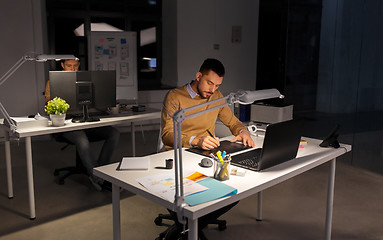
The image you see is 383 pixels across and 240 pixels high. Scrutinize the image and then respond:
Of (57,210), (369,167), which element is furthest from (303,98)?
(57,210)

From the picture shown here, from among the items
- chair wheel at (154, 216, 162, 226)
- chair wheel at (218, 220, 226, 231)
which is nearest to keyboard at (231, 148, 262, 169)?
chair wheel at (218, 220, 226, 231)

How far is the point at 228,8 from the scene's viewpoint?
21.5ft

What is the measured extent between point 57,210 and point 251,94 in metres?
2.16

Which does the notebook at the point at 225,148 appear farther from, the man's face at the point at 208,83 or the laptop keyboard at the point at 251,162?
the man's face at the point at 208,83

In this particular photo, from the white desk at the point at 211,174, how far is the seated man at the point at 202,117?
16cm

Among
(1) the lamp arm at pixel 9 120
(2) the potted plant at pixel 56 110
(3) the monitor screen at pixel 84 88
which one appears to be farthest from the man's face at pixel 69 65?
(1) the lamp arm at pixel 9 120

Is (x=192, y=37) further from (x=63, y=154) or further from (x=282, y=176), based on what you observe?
(x=282, y=176)

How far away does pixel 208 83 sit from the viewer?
251cm

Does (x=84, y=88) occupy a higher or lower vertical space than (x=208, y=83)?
lower

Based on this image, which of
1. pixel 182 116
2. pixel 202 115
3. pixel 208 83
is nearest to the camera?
pixel 182 116

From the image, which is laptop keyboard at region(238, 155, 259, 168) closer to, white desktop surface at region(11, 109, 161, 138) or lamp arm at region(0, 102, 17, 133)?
white desktop surface at region(11, 109, 161, 138)

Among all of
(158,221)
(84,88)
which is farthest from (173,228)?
(84,88)

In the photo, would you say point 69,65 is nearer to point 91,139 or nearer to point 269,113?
point 91,139

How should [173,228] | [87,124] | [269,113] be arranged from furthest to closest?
[269,113] < [87,124] < [173,228]
